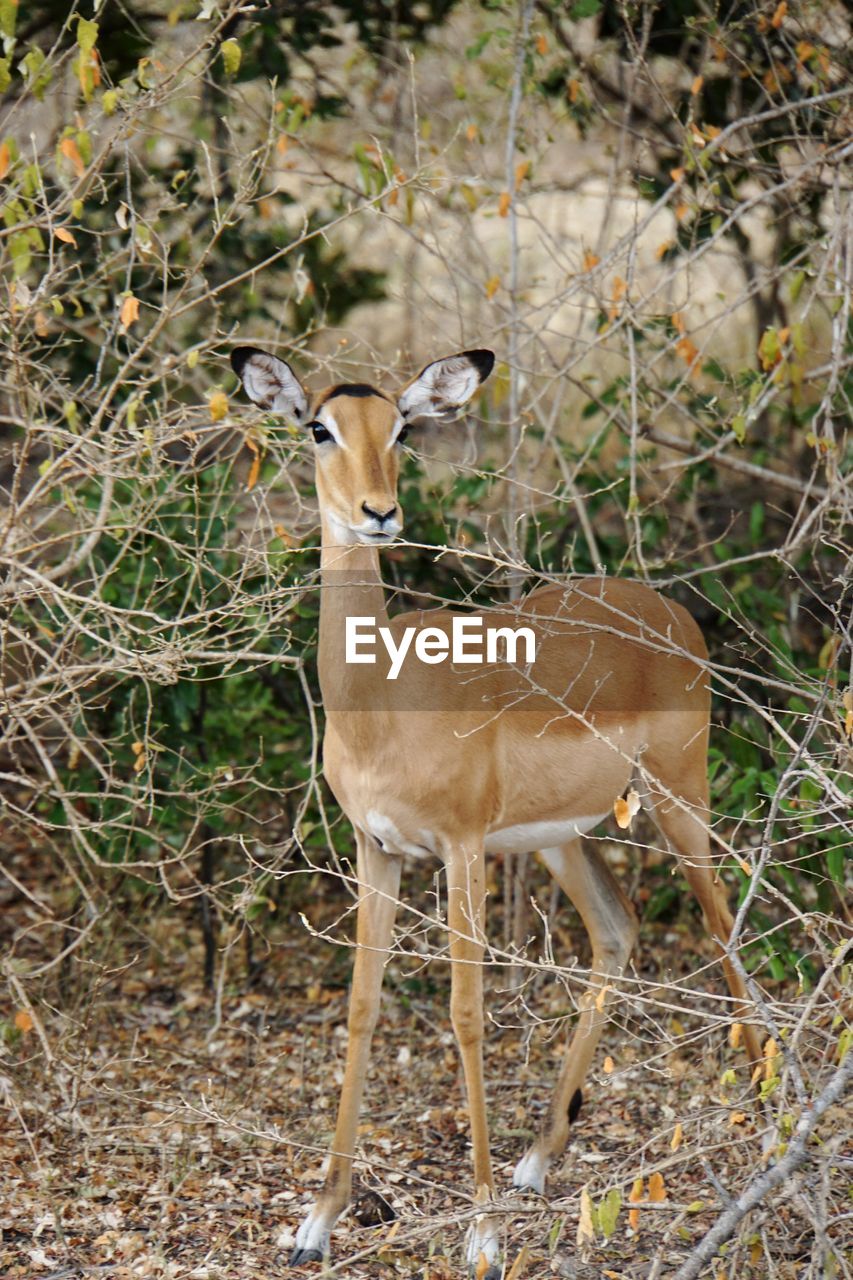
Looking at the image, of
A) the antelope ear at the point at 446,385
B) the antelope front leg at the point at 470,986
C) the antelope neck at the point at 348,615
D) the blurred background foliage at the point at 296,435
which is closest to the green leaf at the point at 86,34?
the blurred background foliage at the point at 296,435

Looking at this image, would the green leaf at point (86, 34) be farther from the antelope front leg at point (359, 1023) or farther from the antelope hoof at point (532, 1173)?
the antelope hoof at point (532, 1173)

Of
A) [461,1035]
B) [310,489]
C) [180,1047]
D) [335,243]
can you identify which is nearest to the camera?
[461,1035]

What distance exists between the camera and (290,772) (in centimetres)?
664

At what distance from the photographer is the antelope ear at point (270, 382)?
4.70 metres

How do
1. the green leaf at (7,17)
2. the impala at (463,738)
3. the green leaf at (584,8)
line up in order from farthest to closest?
1. the green leaf at (584,8)
2. the green leaf at (7,17)
3. the impala at (463,738)

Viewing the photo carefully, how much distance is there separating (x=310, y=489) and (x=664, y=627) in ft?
5.87

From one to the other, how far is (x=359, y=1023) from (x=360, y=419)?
176 cm

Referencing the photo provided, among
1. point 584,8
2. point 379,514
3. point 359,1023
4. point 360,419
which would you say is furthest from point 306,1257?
point 584,8

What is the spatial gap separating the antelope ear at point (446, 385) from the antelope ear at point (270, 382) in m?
0.30

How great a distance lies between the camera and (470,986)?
4723mm

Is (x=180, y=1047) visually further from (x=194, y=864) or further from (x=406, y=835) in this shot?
(x=406, y=835)

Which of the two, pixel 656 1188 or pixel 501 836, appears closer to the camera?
pixel 656 1188

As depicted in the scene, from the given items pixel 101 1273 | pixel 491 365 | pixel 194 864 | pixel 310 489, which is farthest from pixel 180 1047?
pixel 491 365

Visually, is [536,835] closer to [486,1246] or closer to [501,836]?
[501,836]
